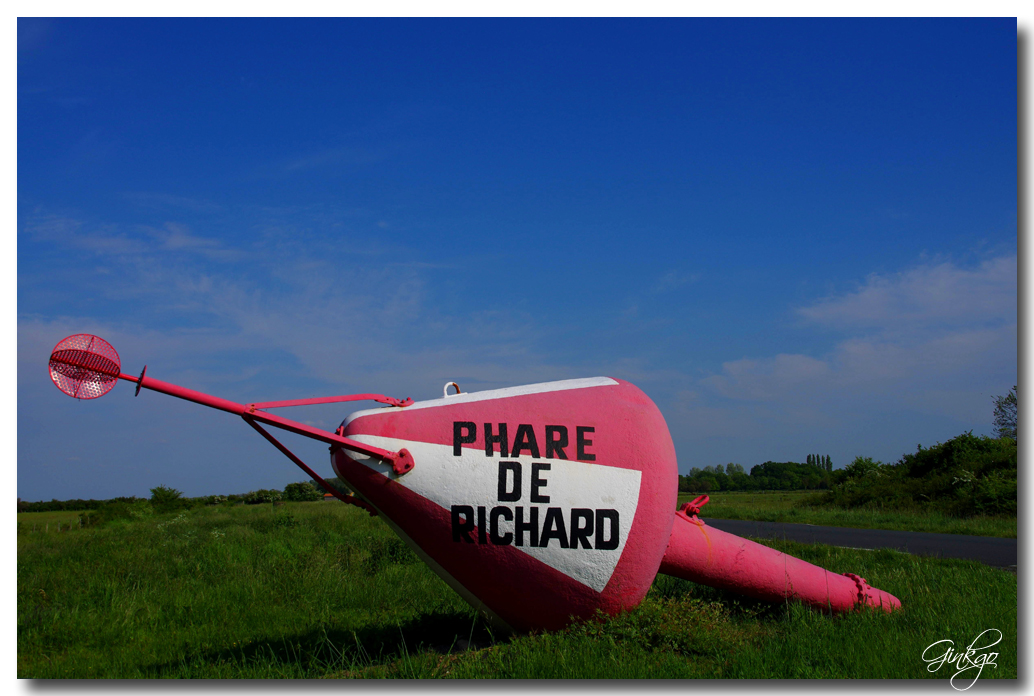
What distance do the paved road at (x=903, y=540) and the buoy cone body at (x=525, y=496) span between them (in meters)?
7.24

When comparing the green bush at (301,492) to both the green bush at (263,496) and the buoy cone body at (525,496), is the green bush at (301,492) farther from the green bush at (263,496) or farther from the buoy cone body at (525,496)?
the buoy cone body at (525,496)

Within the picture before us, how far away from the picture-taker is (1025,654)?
5.49 meters

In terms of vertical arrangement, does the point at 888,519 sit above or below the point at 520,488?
below

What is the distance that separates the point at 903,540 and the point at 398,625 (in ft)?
42.5

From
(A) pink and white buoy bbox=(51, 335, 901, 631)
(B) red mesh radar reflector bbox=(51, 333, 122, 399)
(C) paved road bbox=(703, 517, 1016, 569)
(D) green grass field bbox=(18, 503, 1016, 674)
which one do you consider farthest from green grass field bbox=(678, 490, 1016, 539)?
(B) red mesh radar reflector bbox=(51, 333, 122, 399)

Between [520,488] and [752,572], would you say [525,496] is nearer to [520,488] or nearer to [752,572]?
[520,488]

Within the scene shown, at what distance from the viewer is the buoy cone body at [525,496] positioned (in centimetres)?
473

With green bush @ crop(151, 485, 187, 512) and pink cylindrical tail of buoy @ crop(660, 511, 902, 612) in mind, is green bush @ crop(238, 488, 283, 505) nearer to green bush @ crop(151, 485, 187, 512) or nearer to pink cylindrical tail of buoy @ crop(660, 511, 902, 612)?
green bush @ crop(151, 485, 187, 512)

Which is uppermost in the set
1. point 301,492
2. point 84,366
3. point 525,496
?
point 84,366

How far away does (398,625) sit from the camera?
637 cm

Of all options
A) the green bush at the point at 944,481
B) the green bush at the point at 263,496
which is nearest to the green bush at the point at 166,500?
the green bush at the point at 263,496

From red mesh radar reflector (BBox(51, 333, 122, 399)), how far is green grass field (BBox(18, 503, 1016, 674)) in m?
2.59

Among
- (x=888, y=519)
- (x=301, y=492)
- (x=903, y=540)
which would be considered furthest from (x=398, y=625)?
(x=301, y=492)

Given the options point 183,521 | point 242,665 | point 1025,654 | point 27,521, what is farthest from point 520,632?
point 27,521
